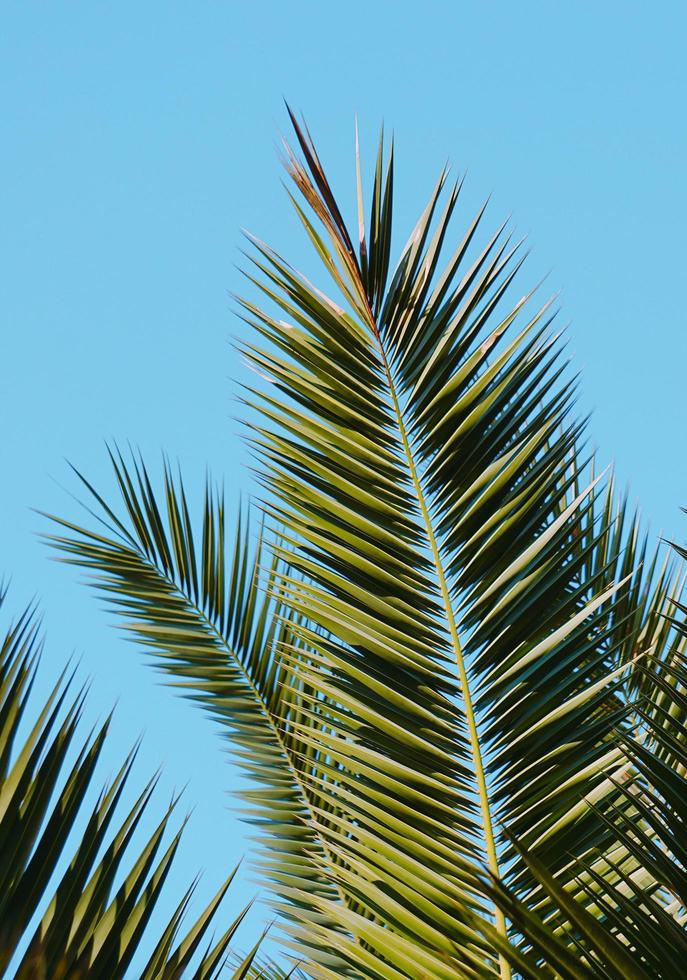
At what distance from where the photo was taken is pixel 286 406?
2.17m

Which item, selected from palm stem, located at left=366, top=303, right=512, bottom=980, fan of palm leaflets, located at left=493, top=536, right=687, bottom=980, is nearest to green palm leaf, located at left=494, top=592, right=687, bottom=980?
fan of palm leaflets, located at left=493, top=536, right=687, bottom=980

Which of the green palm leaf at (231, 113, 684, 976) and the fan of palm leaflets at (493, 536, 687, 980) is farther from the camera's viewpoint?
the green palm leaf at (231, 113, 684, 976)

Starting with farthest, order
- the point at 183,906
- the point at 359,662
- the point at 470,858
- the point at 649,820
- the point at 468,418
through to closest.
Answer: the point at 468,418, the point at 359,662, the point at 470,858, the point at 183,906, the point at 649,820

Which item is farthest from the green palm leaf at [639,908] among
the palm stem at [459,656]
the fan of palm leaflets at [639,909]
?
the palm stem at [459,656]

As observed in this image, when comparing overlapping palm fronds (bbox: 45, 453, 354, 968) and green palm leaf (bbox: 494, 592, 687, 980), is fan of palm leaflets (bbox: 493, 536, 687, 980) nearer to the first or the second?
green palm leaf (bbox: 494, 592, 687, 980)

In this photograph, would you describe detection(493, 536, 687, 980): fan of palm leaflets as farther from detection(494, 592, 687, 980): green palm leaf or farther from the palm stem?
the palm stem

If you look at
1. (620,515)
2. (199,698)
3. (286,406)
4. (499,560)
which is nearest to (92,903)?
(499,560)

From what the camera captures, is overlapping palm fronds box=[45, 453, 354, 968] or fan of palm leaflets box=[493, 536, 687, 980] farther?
overlapping palm fronds box=[45, 453, 354, 968]

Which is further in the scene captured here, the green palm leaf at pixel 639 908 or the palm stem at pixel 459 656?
the palm stem at pixel 459 656

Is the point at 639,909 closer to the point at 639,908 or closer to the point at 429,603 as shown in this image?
the point at 639,908

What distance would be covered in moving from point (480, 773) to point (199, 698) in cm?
150

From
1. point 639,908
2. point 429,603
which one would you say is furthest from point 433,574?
point 639,908

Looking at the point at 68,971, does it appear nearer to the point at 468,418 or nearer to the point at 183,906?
the point at 183,906

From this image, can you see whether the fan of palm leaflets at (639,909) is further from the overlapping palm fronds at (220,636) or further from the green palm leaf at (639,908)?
the overlapping palm fronds at (220,636)
